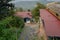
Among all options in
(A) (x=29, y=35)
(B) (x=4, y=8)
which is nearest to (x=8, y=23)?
(A) (x=29, y=35)

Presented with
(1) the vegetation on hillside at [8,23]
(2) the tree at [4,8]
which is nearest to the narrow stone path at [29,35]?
(1) the vegetation on hillside at [8,23]

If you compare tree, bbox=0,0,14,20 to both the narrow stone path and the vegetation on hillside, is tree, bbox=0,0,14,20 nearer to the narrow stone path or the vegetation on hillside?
the vegetation on hillside

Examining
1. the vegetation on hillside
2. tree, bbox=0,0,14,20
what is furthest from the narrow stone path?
tree, bbox=0,0,14,20

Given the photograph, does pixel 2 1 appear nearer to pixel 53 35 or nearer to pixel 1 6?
pixel 1 6

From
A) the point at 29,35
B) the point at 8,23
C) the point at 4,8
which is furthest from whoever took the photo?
the point at 4,8

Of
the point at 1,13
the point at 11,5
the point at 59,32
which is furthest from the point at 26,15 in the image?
the point at 59,32

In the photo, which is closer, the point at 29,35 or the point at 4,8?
the point at 29,35

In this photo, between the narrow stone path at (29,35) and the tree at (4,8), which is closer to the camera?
the narrow stone path at (29,35)

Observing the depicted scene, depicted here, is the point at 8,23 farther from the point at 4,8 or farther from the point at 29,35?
the point at 4,8

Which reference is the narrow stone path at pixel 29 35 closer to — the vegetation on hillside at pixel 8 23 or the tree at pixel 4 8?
the vegetation on hillside at pixel 8 23

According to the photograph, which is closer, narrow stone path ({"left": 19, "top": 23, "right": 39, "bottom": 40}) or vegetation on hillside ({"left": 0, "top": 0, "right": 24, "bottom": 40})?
narrow stone path ({"left": 19, "top": 23, "right": 39, "bottom": 40})

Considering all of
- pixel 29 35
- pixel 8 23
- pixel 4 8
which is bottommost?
pixel 29 35
